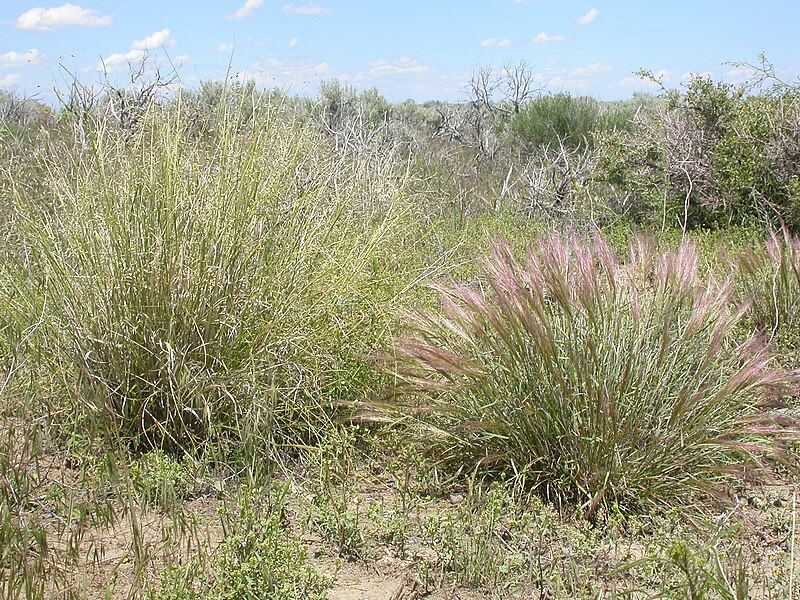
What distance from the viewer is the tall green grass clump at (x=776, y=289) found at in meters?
5.30

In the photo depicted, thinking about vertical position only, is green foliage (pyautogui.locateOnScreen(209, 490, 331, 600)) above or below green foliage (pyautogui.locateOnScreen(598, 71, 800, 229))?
below

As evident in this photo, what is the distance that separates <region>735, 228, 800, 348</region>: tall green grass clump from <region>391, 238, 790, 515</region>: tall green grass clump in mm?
1582

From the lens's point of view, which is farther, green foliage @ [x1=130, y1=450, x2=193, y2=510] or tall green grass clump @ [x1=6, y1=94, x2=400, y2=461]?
tall green grass clump @ [x1=6, y1=94, x2=400, y2=461]

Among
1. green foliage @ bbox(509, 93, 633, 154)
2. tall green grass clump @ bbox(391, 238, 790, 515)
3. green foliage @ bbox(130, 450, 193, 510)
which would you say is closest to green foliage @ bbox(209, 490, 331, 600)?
green foliage @ bbox(130, 450, 193, 510)

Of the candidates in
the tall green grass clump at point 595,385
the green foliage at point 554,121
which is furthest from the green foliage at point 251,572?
the green foliage at point 554,121

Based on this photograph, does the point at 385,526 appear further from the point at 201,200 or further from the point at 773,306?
the point at 773,306

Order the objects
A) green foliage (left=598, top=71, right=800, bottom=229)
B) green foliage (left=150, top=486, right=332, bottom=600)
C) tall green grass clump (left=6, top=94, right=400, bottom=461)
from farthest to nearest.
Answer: green foliage (left=598, top=71, right=800, bottom=229) → tall green grass clump (left=6, top=94, right=400, bottom=461) → green foliage (left=150, top=486, right=332, bottom=600)

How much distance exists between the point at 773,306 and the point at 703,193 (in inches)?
153

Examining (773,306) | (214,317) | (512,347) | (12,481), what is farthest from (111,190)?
(773,306)

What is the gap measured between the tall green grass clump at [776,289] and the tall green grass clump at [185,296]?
2.80 m

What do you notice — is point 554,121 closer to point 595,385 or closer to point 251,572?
point 595,385

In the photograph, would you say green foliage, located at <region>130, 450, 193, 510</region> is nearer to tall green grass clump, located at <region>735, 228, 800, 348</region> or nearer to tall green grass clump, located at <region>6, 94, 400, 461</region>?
tall green grass clump, located at <region>6, 94, 400, 461</region>

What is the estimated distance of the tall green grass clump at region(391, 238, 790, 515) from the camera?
11.0ft

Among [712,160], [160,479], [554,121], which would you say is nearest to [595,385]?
[160,479]
